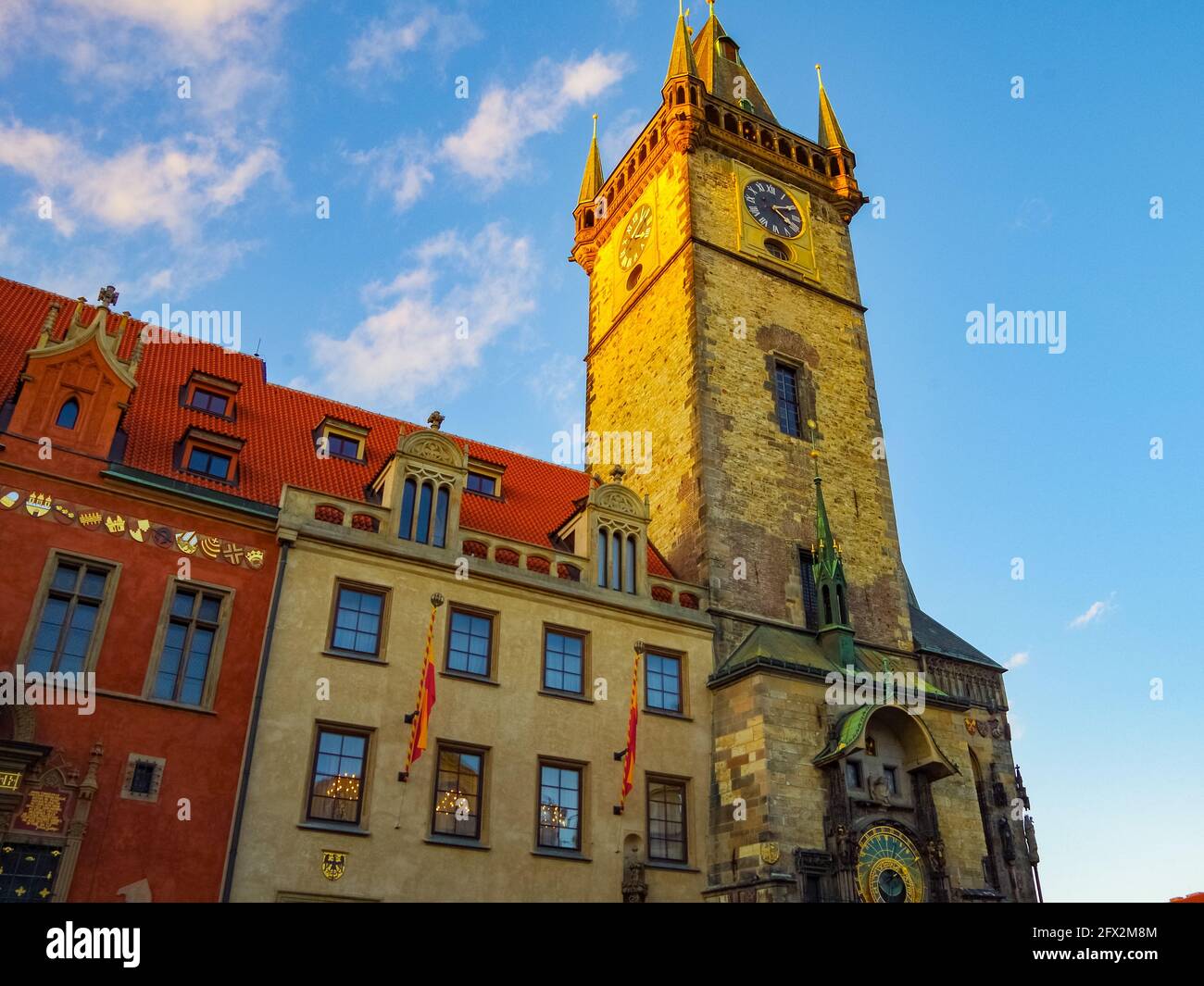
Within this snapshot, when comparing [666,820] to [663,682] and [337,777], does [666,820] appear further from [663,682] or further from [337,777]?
[337,777]

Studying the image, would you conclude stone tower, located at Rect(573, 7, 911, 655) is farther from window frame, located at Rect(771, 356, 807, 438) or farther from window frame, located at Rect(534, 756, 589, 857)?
window frame, located at Rect(534, 756, 589, 857)

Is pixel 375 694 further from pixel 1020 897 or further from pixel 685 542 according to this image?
pixel 1020 897

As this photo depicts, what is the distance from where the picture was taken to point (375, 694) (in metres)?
17.6

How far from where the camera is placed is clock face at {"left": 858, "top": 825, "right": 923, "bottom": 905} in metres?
18.5

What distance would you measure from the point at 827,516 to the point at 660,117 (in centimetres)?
1482

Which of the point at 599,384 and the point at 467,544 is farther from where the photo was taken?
the point at 599,384

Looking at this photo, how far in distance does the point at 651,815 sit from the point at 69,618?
35.6 ft

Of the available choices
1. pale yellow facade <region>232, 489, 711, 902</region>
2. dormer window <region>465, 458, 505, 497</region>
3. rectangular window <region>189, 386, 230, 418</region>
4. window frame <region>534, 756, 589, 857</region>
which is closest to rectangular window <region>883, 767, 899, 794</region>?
pale yellow facade <region>232, 489, 711, 902</region>

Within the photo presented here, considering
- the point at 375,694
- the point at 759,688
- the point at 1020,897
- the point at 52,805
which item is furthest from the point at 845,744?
the point at 52,805

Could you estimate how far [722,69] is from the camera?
37844mm

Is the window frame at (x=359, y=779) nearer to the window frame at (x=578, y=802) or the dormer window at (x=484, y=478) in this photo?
the window frame at (x=578, y=802)

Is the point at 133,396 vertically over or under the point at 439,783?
over

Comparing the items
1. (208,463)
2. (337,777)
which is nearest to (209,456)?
(208,463)
